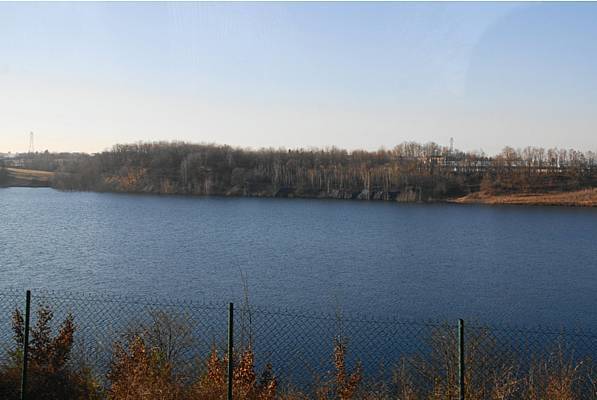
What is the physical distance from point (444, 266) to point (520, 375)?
1293 centimetres

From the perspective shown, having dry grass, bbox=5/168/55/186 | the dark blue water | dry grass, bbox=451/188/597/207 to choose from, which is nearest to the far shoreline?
dry grass, bbox=451/188/597/207

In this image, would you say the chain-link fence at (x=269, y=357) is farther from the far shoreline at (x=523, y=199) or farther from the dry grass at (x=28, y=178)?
the dry grass at (x=28, y=178)

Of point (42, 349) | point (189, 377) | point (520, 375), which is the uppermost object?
point (42, 349)

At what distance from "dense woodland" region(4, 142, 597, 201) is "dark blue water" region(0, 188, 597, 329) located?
97.2ft

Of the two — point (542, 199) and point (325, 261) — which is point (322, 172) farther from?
point (325, 261)

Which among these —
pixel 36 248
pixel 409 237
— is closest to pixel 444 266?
pixel 409 237

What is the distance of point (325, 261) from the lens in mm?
24250

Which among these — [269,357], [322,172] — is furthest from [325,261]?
[322,172]

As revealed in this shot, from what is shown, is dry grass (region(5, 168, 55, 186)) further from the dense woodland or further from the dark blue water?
the dark blue water

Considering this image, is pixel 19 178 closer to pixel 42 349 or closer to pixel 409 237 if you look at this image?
pixel 409 237

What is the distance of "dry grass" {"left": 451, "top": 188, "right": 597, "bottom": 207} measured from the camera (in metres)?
63.8

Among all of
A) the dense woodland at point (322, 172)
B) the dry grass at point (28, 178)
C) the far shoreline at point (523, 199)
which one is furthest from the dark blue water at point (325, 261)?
the dry grass at point (28, 178)

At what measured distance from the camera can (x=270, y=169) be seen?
81.3m

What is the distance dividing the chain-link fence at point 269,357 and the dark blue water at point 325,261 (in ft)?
6.72
